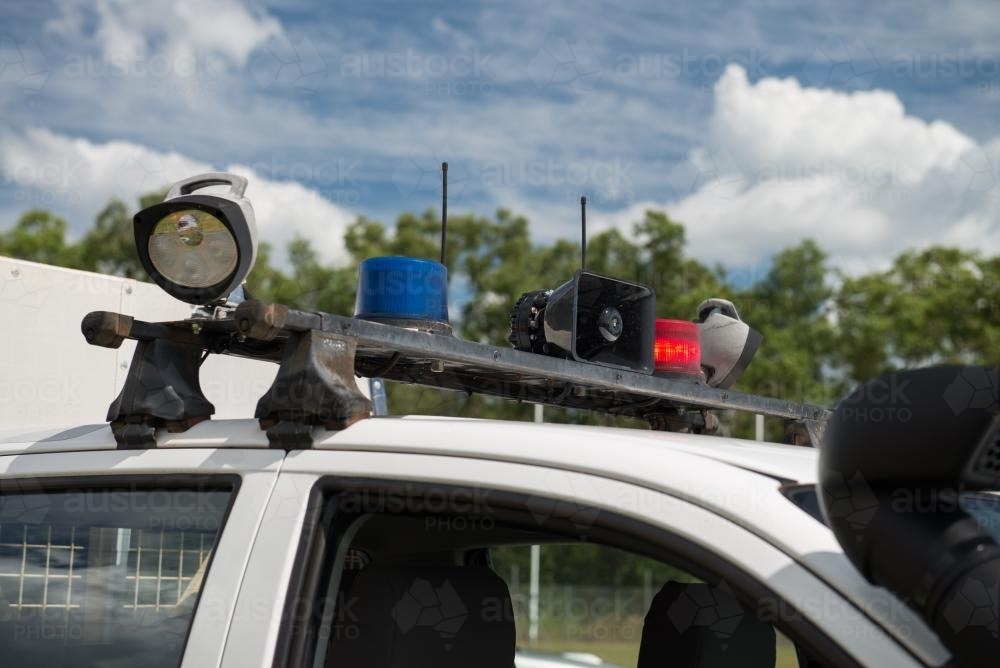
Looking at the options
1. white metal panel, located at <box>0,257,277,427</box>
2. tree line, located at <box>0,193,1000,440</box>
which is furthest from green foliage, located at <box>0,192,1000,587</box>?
white metal panel, located at <box>0,257,277,427</box>

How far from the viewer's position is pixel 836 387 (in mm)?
31531

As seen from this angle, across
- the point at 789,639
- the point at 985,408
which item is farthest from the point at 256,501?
the point at 985,408

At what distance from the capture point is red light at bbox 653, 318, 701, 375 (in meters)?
2.77

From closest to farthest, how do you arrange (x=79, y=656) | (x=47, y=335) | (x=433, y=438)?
(x=433, y=438) < (x=79, y=656) < (x=47, y=335)

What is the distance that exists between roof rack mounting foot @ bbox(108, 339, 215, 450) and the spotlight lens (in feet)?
0.42

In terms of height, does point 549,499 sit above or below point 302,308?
below

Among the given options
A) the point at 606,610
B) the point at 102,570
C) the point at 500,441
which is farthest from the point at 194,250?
the point at 606,610

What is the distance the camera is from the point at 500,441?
5.85 feet

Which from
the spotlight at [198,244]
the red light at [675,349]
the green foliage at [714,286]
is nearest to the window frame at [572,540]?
the spotlight at [198,244]

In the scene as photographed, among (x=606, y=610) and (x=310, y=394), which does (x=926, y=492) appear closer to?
(x=310, y=394)

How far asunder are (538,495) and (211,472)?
Answer: 1.92 ft

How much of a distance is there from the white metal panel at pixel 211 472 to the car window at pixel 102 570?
0.03m

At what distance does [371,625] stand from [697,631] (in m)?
0.79

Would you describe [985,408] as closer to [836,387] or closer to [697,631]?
[697,631]
